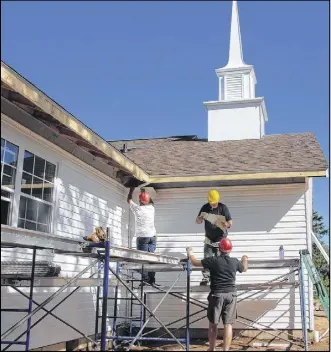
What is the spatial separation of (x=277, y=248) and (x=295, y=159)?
2.07m

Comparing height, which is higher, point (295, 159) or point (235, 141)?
point (235, 141)

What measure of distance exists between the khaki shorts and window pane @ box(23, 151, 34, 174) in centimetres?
342

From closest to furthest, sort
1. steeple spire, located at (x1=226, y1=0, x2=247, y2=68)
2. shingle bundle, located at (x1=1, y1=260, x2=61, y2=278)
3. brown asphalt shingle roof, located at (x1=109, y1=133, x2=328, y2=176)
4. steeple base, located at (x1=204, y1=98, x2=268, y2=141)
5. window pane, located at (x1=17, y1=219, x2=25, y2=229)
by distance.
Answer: shingle bundle, located at (x1=1, y1=260, x2=61, y2=278), window pane, located at (x1=17, y1=219, x2=25, y2=229), brown asphalt shingle roof, located at (x1=109, y1=133, x2=328, y2=176), steeple base, located at (x1=204, y1=98, x2=268, y2=141), steeple spire, located at (x1=226, y1=0, x2=247, y2=68)

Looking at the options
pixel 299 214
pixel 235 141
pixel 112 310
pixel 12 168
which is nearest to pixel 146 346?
pixel 112 310

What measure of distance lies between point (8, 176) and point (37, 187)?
79 cm

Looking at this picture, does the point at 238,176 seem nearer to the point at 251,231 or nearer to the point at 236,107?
the point at 251,231

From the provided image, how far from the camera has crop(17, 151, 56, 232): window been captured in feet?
24.1

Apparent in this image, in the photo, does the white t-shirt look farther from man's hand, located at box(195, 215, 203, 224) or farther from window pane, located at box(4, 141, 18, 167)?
window pane, located at box(4, 141, 18, 167)

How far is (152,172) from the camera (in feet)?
36.2

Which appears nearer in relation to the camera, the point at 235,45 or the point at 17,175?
the point at 17,175

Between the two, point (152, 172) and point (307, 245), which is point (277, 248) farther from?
point (152, 172)

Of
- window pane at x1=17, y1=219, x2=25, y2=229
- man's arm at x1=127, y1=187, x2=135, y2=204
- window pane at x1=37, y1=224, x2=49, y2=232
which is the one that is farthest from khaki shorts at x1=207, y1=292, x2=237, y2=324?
man's arm at x1=127, y1=187, x2=135, y2=204

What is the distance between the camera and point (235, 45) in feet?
56.7

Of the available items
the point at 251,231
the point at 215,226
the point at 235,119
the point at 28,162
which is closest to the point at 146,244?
the point at 215,226
